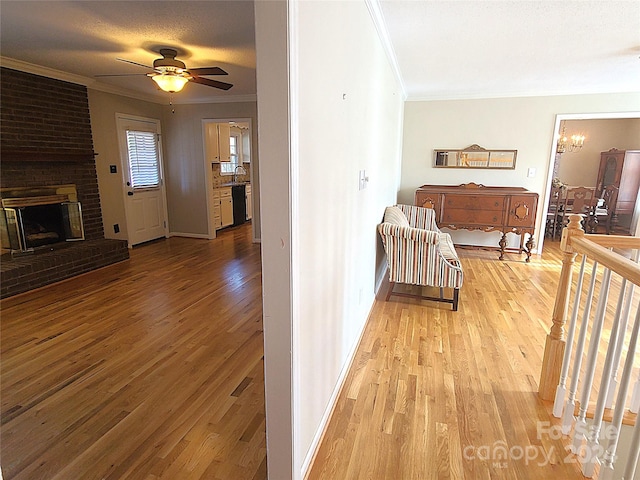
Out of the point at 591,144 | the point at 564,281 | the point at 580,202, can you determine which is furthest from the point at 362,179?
the point at 591,144

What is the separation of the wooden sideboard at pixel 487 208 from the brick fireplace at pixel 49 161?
4.32 metres

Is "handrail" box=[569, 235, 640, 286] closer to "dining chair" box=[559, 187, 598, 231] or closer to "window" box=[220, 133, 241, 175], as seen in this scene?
"dining chair" box=[559, 187, 598, 231]

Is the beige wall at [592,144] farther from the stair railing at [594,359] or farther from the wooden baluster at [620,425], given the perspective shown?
the wooden baluster at [620,425]

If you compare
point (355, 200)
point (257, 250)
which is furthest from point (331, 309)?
point (257, 250)

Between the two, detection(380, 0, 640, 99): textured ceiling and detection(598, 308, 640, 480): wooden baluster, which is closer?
detection(598, 308, 640, 480): wooden baluster

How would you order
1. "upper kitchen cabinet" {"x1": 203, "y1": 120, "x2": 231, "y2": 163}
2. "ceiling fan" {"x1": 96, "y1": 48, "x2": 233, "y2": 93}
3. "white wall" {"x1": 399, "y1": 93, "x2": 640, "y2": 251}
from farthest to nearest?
1. "upper kitchen cabinet" {"x1": 203, "y1": 120, "x2": 231, "y2": 163}
2. "white wall" {"x1": 399, "y1": 93, "x2": 640, "y2": 251}
3. "ceiling fan" {"x1": 96, "y1": 48, "x2": 233, "y2": 93}

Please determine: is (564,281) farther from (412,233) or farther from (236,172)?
(236,172)

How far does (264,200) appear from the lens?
1.20 meters

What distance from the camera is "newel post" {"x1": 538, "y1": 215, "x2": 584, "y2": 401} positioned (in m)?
1.94

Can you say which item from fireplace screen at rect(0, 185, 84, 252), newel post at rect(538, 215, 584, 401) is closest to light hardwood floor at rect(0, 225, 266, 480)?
fireplace screen at rect(0, 185, 84, 252)

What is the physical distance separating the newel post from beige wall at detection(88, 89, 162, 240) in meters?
→ 5.32

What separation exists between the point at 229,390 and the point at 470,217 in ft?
13.4

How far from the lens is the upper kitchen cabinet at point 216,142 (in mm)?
5957

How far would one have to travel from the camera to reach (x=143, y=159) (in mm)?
5719
